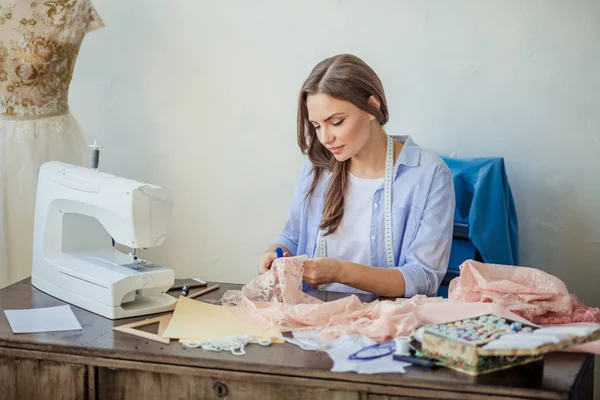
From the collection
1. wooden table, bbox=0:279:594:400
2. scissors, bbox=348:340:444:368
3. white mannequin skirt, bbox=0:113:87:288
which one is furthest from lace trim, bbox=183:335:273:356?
white mannequin skirt, bbox=0:113:87:288

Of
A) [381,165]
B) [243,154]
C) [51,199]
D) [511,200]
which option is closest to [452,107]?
[511,200]

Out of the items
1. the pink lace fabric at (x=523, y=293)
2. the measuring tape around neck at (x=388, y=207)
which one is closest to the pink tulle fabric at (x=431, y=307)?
the pink lace fabric at (x=523, y=293)

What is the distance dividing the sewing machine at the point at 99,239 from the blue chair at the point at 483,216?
1.08m

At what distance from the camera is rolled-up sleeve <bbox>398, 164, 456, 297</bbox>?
7.70 feet

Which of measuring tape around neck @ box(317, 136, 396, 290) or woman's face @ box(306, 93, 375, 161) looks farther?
measuring tape around neck @ box(317, 136, 396, 290)

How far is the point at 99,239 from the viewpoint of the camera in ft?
7.86

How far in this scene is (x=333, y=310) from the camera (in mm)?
2045

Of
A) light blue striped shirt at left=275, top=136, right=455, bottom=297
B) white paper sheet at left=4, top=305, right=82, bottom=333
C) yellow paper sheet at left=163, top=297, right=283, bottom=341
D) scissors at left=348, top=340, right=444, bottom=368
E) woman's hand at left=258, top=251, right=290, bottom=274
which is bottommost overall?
white paper sheet at left=4, top=305, right=82, bottom=333

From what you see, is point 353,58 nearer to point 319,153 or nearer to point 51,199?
point 319,153

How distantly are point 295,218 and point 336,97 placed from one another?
0.50 metres

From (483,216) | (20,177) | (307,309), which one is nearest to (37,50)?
(20,177)

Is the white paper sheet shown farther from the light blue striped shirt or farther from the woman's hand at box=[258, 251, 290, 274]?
the light blue striped shirt

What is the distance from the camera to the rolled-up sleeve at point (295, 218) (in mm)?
2684

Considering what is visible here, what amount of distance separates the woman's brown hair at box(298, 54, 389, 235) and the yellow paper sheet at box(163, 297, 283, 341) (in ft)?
1.84
